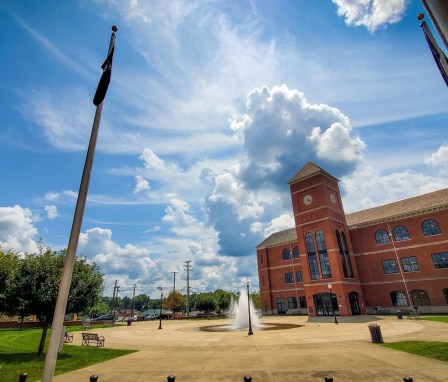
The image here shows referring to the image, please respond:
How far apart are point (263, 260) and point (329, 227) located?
808 inches

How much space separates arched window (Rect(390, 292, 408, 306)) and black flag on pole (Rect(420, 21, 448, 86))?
133 feet

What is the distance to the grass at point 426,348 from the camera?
35.3 ft

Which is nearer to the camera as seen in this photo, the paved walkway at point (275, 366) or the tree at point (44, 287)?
the paved walkway at point (275, 366)

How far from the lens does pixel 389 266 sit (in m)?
40.3

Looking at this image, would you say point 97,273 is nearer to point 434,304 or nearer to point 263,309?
point 434,304

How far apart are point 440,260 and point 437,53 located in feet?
128

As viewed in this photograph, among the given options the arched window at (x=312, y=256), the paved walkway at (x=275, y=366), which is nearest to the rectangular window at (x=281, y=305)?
the arched window at (x=312, y=256)

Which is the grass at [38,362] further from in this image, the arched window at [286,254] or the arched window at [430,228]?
the arched window at [286,254]

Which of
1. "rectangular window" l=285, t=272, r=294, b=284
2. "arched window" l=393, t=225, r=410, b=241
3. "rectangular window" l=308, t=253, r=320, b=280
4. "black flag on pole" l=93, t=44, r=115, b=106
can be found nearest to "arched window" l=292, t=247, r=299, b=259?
"rectangular window" l=285, t=272, r=294, b=284

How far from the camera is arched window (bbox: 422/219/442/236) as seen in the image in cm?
3712

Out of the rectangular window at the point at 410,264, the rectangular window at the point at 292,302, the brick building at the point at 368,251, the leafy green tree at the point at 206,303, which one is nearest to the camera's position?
the brick building at the point at 368,251

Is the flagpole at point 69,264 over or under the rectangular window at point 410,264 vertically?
under

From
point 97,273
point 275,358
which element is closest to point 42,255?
point 97,273

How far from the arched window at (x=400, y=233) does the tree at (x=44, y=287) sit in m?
40.8
